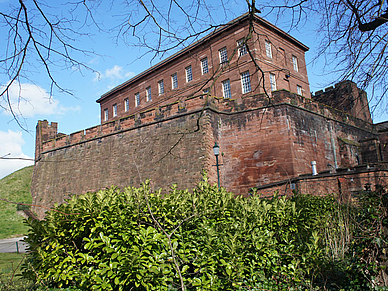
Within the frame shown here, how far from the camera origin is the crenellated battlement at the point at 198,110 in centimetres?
1541

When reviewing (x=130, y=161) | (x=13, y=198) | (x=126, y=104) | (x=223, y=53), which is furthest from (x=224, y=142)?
(x=13, y=198)

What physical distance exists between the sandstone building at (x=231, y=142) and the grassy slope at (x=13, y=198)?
2.79 metres

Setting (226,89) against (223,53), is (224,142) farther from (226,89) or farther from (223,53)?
(223,53)

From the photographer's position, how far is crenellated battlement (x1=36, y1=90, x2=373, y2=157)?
50.6 feet

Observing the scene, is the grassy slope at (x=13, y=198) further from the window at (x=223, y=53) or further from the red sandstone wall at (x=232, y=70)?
the window at (x=223, y=53)

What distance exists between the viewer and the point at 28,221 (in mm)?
3990

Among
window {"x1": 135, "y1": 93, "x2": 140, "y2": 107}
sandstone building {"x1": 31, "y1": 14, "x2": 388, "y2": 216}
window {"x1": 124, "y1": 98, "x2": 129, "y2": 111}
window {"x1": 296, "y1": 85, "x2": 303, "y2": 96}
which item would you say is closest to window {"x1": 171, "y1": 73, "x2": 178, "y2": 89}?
sandstone building {"x1": 31, "y1": 14, "x2": 388, "y2": 216}

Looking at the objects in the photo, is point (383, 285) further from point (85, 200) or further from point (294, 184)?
point (294, 184)

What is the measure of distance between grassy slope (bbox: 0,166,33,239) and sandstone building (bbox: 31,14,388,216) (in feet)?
9.14

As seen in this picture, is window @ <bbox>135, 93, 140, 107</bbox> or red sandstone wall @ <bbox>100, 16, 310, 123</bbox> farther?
window @ <bbox>135, 93, 140, 107</bbox>

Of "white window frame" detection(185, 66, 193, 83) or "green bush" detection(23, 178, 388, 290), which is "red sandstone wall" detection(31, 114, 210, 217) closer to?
"green bush" detection(23, 178, 388, 290)

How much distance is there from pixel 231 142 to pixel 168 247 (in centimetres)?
1251

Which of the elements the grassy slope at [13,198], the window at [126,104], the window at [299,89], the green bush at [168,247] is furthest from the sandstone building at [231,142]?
the window at [126,104]

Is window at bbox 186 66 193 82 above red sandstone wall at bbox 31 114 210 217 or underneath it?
above
